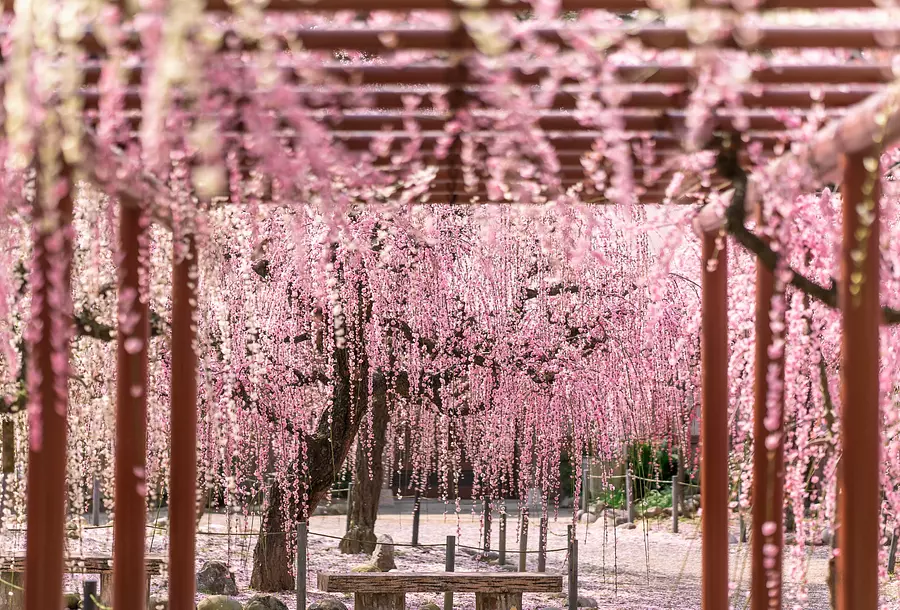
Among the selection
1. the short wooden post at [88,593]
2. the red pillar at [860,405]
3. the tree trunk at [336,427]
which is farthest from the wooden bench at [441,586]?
the red pillar at [860,405]

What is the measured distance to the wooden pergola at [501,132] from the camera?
2.63 m

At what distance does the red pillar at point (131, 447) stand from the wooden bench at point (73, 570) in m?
3.11

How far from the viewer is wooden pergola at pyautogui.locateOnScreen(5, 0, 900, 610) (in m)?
2.63

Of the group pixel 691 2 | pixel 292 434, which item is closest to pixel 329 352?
pixel 292 434

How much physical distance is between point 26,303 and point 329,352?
3.12 meters

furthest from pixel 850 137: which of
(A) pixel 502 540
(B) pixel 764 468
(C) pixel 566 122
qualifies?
(A) pixel 502 540

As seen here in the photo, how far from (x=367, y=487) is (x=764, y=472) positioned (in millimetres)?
7319

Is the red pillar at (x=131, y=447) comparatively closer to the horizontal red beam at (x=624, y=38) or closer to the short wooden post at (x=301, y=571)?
the horizontal red beam at (x=624, y=38)

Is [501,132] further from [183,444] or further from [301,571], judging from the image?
[301,571]

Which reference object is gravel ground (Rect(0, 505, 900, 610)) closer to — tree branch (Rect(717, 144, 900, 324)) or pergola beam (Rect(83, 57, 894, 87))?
tree branch (Rect(717, 144, 900, 324))

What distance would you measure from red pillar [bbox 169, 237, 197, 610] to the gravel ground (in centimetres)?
264

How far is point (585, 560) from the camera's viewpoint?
12312 millimetres

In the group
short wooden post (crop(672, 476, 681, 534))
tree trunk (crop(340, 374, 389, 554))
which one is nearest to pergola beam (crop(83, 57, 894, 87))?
tree trunk (crop(340, 374, 389, 554))

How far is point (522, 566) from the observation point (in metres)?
10.4
